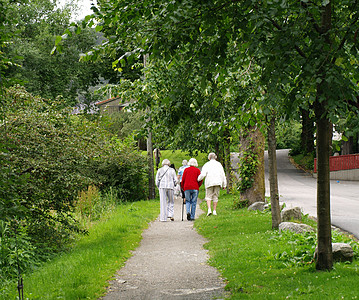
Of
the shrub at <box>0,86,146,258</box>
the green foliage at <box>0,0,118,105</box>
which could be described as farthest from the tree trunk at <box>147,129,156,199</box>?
the green foliage at <box>0,0,118,105</box>

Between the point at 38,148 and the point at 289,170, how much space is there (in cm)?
3376

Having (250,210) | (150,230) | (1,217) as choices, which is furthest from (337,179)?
(1,217)

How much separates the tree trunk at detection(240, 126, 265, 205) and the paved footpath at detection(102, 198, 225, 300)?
479 cm

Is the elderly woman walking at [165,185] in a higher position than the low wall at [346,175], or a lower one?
higher

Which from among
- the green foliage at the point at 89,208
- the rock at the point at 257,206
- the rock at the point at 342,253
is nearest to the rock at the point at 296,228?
the rock at the point at 342,253

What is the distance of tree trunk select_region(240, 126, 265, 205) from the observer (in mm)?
15828

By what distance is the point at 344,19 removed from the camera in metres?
6.29

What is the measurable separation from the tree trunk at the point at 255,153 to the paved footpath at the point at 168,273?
4788 mm

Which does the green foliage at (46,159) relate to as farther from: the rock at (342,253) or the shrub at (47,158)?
the rock at (342,253)

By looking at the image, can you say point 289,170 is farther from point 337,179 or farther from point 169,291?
point 169,291

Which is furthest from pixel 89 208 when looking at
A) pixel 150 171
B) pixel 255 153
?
pixel 150 171

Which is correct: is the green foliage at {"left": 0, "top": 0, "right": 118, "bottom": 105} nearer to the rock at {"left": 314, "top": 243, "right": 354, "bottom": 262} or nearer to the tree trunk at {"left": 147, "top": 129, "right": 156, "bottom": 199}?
the tree trunk at {"left": 147, "top": 129, "right": 156, "bottom": 199}

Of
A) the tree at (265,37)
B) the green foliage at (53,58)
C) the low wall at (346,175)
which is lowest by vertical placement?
the low wall at (346,175)

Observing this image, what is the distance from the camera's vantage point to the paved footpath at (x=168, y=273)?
646 cm
